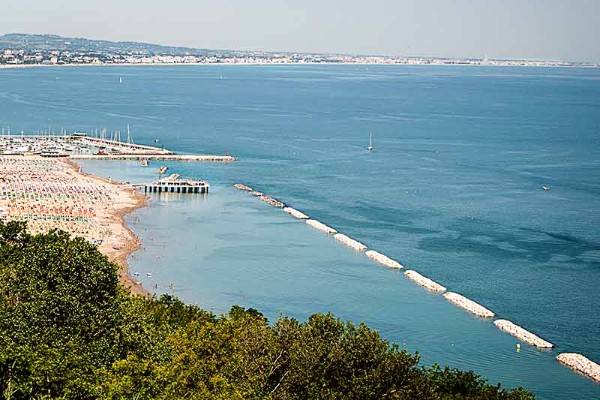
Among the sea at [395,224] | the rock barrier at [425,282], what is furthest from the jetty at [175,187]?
the rock barrier at [425,282]

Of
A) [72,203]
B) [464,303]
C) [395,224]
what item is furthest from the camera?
[72,203]

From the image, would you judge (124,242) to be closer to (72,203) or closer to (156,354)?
(72,203)

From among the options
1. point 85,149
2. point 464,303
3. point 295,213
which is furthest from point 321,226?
point 85,149

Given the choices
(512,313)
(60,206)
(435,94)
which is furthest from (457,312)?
(435,94)

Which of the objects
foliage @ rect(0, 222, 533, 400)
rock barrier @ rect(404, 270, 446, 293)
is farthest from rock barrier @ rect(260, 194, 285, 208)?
foliage @ rect(0, 222, 533, 400)

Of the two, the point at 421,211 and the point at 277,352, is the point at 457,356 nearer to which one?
the point at 277,352

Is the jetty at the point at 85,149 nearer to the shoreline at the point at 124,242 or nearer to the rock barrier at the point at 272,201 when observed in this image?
the shoreline at the point at 124,242

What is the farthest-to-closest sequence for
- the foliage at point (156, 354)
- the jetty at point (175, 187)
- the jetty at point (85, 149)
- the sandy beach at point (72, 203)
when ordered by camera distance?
the jetty at point (85, 149) → the jetty at point (175, 187) → the sandy beach at point (72, 203) → the foliage at point (156, 354)

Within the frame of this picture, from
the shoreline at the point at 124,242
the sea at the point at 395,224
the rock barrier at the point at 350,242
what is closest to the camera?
the sea at the point at 395,224
